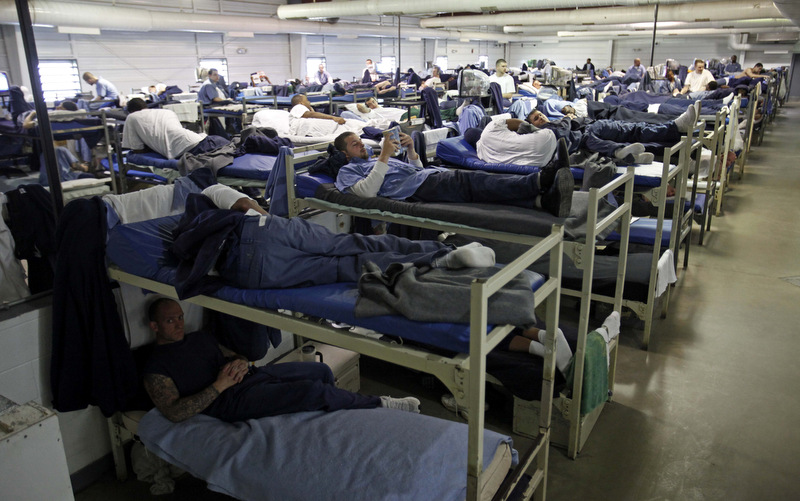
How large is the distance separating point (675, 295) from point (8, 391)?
4.96 meters

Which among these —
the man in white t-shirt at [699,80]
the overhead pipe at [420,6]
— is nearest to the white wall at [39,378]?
the overhead pipe at [420,6]

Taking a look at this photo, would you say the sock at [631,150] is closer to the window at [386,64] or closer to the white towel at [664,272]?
the white towel at [664,272]

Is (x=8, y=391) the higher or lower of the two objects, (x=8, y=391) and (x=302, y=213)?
the lower

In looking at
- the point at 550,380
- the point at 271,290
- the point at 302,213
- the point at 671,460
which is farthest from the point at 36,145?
the point at 671,460

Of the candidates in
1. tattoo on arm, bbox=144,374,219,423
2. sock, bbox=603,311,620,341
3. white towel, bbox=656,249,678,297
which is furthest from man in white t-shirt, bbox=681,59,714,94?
tattoo on arm, bbox=144,374,219,423

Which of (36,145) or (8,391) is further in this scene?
(36,145)

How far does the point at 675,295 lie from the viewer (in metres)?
5.27

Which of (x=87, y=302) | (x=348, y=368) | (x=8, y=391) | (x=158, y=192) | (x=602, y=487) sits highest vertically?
(x=158, y=192)

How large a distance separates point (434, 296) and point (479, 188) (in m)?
2.17

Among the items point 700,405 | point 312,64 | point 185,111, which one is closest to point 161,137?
point 185,111

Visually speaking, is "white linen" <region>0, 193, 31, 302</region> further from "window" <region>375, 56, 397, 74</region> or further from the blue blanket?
"window" <region>375, 56, 397, 74</region>

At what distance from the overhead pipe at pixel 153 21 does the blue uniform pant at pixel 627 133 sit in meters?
8.77

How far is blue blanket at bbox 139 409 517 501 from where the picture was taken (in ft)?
7.38

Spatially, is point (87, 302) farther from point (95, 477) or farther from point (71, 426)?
point (95, 477)
